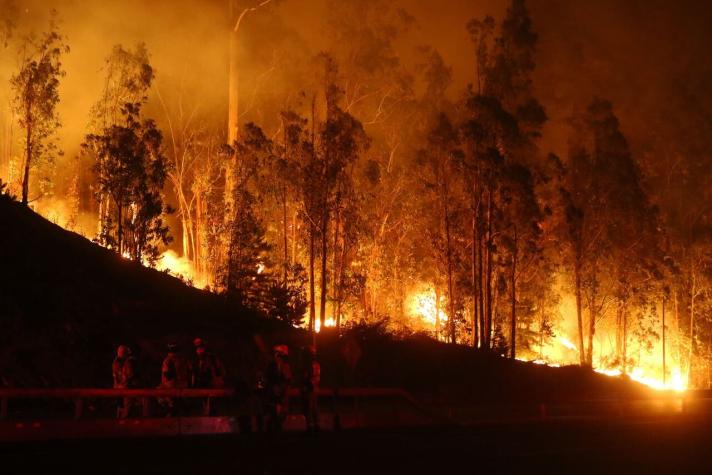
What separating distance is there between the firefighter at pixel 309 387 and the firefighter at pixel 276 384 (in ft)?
2.87

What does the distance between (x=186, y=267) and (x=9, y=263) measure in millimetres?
23912

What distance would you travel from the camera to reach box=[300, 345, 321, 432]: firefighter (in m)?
16.2

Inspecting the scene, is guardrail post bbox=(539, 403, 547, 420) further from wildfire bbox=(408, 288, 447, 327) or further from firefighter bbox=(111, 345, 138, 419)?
wildfire bbox=(408, 288, 447, 327)

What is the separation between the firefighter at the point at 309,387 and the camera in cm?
1623

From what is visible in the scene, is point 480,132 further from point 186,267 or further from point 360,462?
point 360,462

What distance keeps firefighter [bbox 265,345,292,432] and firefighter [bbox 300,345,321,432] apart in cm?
88

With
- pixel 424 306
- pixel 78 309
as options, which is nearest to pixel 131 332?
pixel 78 309

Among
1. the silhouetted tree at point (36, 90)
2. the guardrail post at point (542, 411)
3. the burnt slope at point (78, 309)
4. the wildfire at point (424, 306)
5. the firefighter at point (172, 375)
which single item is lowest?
the guardrail post at point (542, 411)

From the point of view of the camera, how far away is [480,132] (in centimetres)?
3978

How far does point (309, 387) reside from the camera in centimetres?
1628

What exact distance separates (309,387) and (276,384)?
1.29 meters

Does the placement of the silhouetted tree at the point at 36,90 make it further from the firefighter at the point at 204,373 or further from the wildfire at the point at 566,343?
the wildfire at the point at 566,343

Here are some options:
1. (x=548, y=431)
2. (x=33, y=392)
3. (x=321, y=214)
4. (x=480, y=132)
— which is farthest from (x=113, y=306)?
(x=480, y=132)

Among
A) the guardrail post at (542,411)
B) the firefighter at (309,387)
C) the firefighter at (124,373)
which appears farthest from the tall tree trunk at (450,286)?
the firefighter at (124,373)
